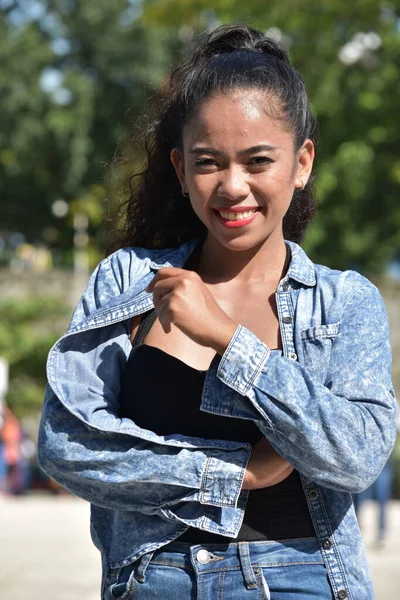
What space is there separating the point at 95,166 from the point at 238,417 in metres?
22.2

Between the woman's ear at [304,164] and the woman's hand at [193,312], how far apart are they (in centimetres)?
39

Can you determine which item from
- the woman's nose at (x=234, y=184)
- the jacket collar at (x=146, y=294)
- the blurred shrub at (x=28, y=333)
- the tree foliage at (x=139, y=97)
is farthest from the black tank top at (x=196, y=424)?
the blurred shrub at (x=28, y=333)

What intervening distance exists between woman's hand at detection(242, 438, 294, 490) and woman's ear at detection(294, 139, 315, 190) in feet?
1.96

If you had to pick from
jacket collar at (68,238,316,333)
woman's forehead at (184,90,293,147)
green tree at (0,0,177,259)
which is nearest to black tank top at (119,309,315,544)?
jacket collar at (68,238,316,333)

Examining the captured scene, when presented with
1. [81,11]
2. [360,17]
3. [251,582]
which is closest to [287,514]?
[251,582]

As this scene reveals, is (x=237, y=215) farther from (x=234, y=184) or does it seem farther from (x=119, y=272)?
(x=119, y=272)

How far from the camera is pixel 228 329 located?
1966 millimetres

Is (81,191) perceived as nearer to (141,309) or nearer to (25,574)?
(25,574)

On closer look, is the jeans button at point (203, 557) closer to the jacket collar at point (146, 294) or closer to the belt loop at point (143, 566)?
the belt loop at point (143, 566)

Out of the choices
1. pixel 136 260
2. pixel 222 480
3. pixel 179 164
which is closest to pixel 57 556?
pixel 136 260

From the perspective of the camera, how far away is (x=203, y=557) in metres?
2.01

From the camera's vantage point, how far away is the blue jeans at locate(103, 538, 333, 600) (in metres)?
2.00

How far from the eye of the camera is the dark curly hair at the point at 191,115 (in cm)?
216

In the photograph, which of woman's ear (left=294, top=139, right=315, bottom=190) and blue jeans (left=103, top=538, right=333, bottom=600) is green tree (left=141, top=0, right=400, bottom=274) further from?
blue jeans (left=103, top=538, right=333, bottom=600)
